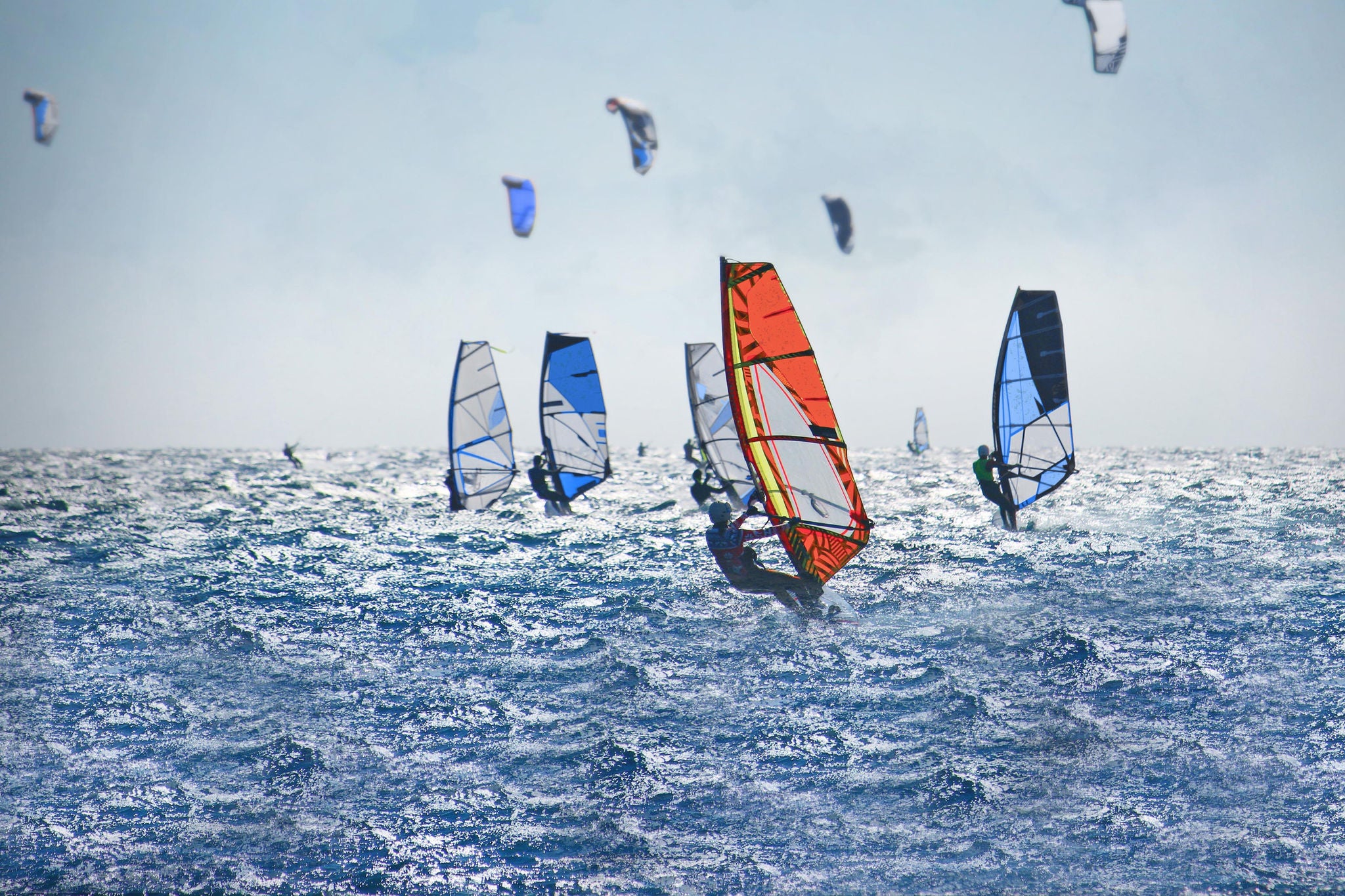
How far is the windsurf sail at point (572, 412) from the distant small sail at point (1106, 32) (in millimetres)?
12385

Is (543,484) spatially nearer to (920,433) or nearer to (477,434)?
(477,434)

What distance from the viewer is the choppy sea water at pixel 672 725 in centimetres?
702

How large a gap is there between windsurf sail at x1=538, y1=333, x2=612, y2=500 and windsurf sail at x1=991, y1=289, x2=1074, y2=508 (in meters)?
8.43

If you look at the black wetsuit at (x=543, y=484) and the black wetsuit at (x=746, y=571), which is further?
the black wetsuit at (x=543, y=484)

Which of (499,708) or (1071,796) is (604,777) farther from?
(1071,796)

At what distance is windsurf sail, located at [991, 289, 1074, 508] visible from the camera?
1769 cm

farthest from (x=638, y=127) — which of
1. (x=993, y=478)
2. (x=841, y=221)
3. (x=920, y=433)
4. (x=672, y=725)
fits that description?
(x=920, y=433)

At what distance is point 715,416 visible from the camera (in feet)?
70.8

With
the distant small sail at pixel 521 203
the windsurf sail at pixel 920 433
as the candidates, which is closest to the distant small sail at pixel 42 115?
the distant small sail at pixel 521 203

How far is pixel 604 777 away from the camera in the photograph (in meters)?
8.58

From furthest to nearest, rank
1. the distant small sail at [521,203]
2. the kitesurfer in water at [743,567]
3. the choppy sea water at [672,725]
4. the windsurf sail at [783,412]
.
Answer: the distant small sail at [521,203]
the kitesurfer in water at [743,567]
the windsurf sail at [783,412]
the choppy sea water at [672,725]

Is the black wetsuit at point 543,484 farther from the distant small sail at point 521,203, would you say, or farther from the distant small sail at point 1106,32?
the distant small sail at point 1106,32

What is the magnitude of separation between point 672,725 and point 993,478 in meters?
11.9

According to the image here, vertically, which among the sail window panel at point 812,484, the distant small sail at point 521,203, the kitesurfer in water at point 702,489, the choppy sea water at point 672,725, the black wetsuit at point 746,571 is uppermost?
the distant small sail at point 521,203
